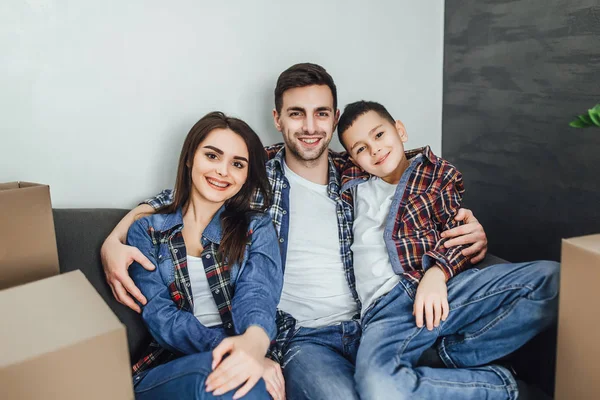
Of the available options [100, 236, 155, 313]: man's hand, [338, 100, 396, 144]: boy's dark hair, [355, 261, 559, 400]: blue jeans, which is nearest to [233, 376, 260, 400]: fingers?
[355, 261, 559, 400]: blue jeans

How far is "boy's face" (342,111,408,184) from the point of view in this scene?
1.60 metres

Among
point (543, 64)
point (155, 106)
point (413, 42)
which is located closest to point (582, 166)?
point (543, 64)

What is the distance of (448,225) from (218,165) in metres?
0.68

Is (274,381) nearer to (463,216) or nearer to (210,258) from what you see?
(210,258)

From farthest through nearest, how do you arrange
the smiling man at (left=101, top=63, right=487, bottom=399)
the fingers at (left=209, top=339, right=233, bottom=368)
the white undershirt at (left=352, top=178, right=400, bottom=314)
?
the white undershirt at (left=352, top=178, right=400, bottom=314) < the smiling man at (left=101, top=63, right=487, bottom=399) < the fingers at (left=209, top=339, right=233, bottom=368)

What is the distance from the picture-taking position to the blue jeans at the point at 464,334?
1254 millimetres

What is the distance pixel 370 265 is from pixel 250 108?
73 centimetres

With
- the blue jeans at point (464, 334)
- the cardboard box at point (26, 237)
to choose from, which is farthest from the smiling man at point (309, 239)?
the cardboard box at point (26, 237)

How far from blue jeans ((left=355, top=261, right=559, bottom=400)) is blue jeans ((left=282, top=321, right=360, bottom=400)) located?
0.19 ft

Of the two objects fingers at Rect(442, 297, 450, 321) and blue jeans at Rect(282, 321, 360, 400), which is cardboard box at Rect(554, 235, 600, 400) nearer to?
fingers at Rect(442, 297, 450, 321)

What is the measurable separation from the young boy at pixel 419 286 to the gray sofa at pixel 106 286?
80 millimetres

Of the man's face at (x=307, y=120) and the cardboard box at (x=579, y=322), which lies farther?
the man's face at (x=307, y=120)

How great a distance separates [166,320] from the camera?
132 centimetres

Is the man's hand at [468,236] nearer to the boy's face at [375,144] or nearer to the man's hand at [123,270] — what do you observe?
the boy's face at [375,144]
